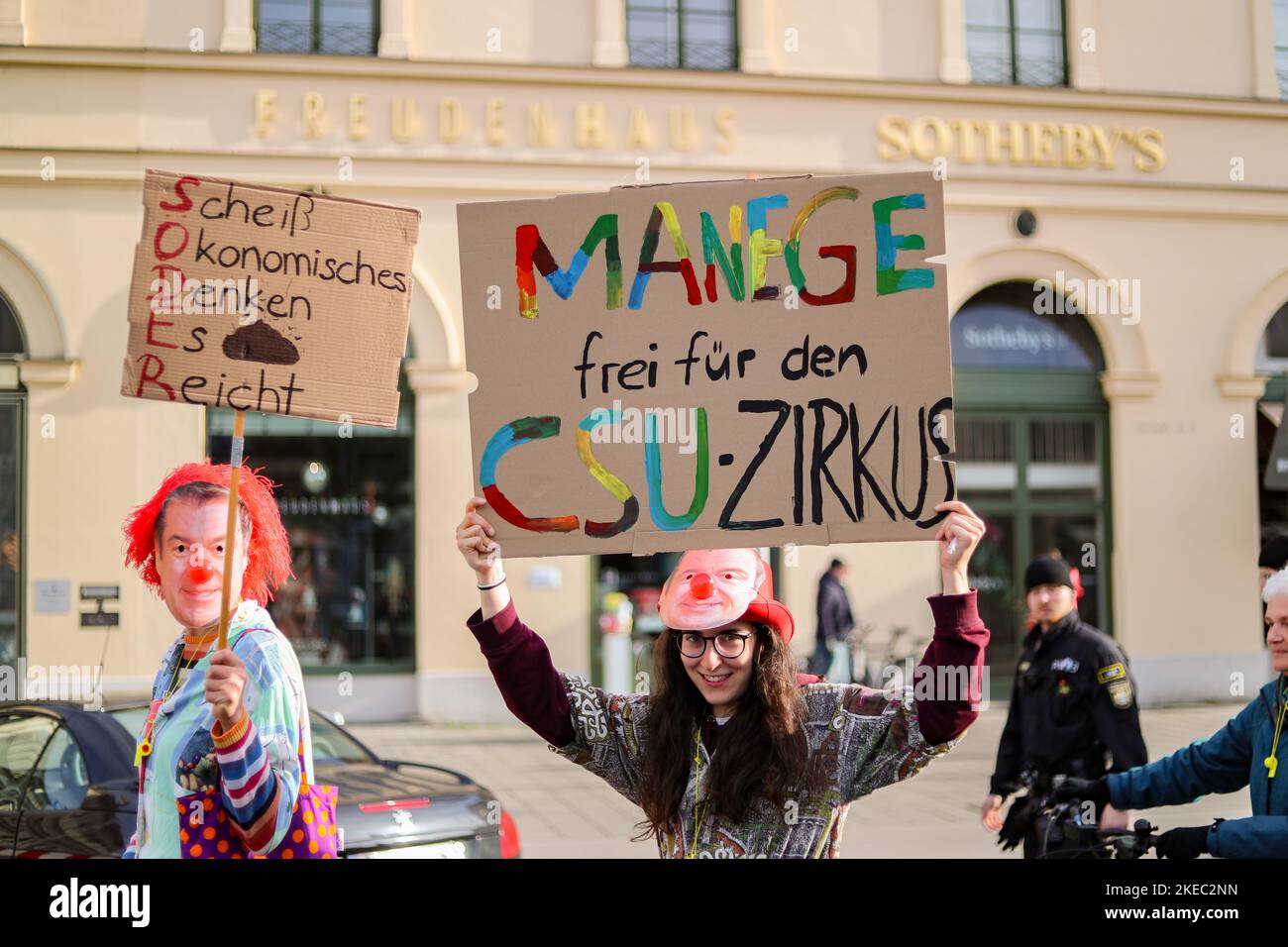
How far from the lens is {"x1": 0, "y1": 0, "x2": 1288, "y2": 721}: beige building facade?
320 centimetres

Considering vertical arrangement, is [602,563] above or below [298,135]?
below

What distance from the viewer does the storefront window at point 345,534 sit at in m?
11.1

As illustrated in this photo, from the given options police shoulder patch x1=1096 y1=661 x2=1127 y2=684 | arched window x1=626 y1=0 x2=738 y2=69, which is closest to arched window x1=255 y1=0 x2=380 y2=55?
arched window x1=626 y1=0 x2=738 y2=69

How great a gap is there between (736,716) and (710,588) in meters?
0.26

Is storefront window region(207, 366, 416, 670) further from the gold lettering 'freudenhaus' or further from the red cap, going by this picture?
the red cap

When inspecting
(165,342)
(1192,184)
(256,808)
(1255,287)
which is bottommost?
(256,808)

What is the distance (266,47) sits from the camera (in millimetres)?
4414

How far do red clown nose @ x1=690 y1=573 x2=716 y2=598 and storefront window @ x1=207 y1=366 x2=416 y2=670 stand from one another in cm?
882

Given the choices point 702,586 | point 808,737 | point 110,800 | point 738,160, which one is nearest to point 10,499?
point 110,800

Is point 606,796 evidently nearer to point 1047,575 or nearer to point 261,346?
point 1047,575
